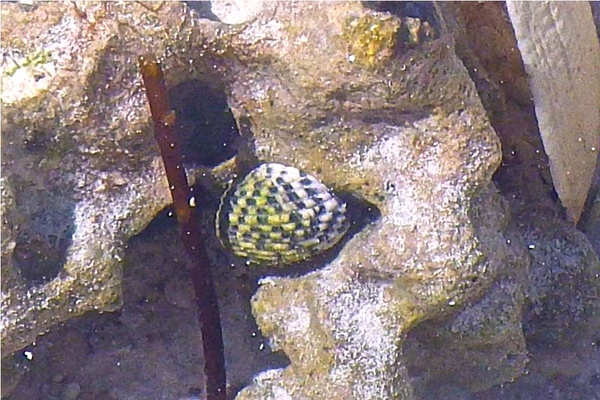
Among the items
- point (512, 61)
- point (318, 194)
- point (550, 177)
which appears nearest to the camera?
point (318, 194)

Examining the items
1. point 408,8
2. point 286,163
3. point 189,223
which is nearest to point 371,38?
point 408,8

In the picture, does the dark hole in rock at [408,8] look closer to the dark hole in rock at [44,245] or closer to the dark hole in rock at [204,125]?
the dark hole in rock at [204,125]

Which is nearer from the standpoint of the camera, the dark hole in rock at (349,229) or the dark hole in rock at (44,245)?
the dark hole in rock at (44,245)

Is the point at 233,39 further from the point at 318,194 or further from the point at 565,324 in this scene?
the point at 565,324

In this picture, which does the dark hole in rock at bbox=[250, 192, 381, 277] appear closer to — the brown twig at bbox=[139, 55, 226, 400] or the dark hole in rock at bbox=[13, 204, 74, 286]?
the brown twig at bbox=[139, 55, 226, 400]

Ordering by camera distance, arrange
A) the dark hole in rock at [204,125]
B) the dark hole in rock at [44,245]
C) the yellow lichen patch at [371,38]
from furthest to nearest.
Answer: the dark hole in rock at [204,125] → the dark hole in rock at [44,245] → the yellow lichen patch at [371,38]

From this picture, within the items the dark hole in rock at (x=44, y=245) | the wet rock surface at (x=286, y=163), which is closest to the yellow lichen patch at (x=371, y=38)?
the wet rock surface at (x=286, y=163)

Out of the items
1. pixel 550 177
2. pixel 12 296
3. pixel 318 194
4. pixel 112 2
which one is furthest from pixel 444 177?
pixel 12 296
